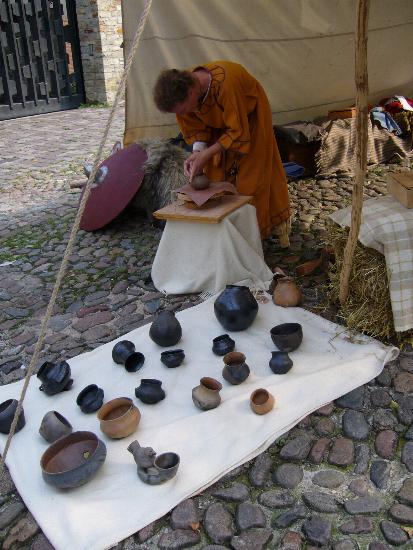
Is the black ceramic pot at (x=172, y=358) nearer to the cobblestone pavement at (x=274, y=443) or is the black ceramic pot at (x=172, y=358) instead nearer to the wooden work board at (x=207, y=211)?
the cobblestone pavement at (x=274, y=443)

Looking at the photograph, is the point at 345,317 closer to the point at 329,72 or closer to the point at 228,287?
the point at 228,287

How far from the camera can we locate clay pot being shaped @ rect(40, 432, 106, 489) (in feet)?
7.30

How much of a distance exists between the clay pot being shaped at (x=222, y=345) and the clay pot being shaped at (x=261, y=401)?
0.46 metres

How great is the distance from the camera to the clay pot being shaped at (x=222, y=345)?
3.10 meters

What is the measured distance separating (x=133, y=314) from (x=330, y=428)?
1648 mm

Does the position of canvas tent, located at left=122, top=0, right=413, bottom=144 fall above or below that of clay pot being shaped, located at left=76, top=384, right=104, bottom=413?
above

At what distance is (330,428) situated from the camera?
101 inches

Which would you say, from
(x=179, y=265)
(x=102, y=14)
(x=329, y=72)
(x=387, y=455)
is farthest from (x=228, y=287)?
(x=102, y=14)

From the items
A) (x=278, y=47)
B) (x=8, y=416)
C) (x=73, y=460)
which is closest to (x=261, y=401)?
(x=73, y=460)

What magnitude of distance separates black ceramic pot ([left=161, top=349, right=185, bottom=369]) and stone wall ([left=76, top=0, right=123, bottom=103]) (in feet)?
31.0

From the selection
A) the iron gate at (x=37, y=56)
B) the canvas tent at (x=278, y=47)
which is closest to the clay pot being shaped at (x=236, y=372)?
the canvas tent at (x=278, y=47)

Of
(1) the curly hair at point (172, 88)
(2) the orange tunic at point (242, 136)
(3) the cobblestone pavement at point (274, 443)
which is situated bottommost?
(3) the cobblestone pavement at point (274, 443)

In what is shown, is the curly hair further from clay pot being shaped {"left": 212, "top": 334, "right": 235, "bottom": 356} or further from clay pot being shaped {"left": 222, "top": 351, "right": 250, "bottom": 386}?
clay pot being shaped {"left": 222, "top": 351, "right": 250, "bottom": 386}

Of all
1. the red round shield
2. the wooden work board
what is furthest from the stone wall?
the wooden work board
